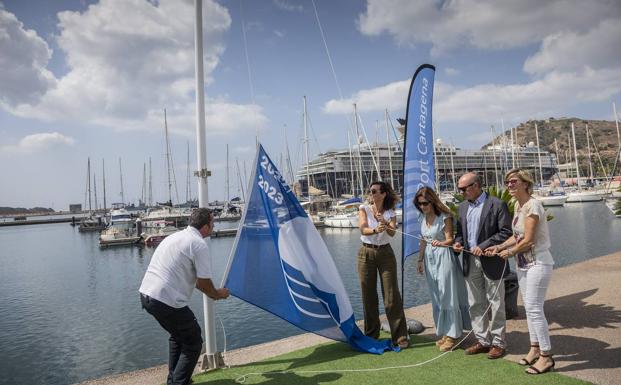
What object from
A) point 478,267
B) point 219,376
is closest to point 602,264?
point 478,267

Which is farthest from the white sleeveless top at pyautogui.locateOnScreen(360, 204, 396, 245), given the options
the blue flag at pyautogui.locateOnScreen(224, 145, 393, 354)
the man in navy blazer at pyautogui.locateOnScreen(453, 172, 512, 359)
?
the man in navy blazer at pyautogui.locateOnScreen(453, 172, 512, 359)

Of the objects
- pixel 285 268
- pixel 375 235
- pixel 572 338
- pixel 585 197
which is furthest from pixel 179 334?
pixel 585 197

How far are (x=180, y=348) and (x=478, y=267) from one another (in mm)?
3159

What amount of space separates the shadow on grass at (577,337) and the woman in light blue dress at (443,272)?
66cm

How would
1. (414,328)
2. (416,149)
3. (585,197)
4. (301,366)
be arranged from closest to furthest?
(301,366) → (414,328) → (416,149) → (585,197)

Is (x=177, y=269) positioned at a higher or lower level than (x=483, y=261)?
higher

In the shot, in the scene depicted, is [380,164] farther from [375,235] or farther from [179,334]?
[179,334]

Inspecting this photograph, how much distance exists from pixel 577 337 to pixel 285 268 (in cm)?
344

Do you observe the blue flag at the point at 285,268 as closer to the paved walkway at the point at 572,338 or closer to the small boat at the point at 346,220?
the paved walkway at the point at 572,338

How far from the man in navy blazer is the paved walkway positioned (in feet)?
0.95

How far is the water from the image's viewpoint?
8289mm

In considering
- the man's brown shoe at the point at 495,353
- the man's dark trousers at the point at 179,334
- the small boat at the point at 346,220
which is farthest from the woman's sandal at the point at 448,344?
the small boat at the point at 346,220

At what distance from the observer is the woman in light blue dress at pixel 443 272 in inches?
173

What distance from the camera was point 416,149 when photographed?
580 centimetres
